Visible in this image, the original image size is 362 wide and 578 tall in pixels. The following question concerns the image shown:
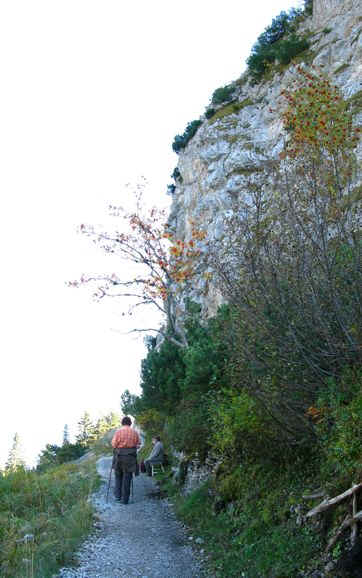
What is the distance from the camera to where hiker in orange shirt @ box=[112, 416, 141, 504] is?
32.5 feet

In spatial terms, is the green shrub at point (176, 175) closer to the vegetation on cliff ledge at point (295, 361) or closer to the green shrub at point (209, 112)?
the green shrub at point (209, 112)

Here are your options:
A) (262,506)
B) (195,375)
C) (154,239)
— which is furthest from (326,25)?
(262,506)

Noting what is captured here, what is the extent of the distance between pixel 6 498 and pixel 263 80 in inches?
981

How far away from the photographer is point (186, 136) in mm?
31781

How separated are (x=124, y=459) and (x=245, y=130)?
1948 centimetres

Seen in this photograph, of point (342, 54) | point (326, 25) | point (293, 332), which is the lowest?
point (293, 332)

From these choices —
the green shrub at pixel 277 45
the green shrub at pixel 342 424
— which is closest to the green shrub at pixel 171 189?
the green shrub at pixel 277 45

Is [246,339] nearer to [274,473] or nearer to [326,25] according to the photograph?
[274,473]

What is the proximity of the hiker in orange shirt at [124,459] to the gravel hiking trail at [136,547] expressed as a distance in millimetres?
289

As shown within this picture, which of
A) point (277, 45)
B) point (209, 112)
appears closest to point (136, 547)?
point (277, 45)

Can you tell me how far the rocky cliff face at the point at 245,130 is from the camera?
20156 mm

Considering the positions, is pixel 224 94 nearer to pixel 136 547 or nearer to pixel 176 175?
pixel 176 175

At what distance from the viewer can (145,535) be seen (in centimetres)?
749

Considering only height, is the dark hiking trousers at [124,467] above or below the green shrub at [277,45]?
below
